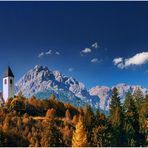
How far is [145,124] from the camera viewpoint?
216 ft

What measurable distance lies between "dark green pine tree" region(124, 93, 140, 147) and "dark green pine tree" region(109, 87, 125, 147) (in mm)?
849

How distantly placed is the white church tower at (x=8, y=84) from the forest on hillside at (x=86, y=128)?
12.9m

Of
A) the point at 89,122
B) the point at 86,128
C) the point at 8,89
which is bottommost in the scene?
the point at 86,128

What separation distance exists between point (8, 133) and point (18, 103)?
14827 millimetres

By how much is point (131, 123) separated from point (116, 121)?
109 inches

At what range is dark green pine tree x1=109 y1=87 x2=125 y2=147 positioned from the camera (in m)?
62.8

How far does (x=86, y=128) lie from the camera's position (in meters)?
62.8

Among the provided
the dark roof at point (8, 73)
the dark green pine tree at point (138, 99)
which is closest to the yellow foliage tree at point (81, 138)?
the dark green pine tree at point (138, 99)

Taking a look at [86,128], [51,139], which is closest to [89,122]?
[86,128]

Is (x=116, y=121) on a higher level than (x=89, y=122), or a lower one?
higher

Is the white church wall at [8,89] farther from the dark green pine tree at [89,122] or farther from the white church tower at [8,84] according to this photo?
the dark green pine tree at [89,122]

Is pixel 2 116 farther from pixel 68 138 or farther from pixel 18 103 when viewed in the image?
pixel 68 138

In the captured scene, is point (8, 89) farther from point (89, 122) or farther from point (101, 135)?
point (101, 135)

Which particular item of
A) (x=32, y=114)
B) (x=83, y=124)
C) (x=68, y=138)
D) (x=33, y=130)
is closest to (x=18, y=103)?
(x=32, y=114)
